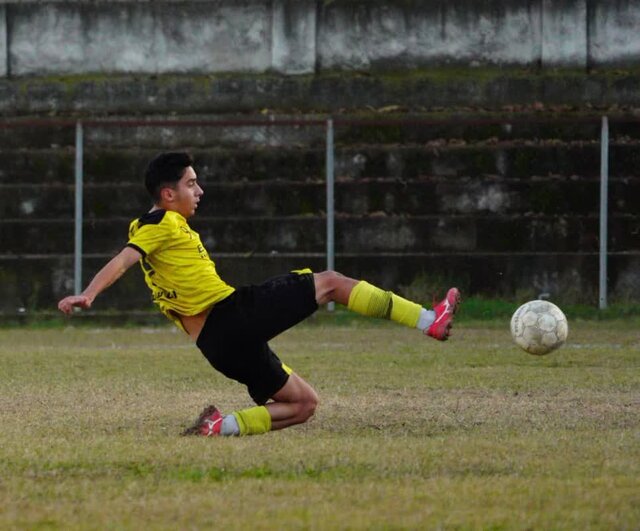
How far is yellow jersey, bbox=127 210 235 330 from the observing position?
299 inches

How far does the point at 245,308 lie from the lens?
750cm

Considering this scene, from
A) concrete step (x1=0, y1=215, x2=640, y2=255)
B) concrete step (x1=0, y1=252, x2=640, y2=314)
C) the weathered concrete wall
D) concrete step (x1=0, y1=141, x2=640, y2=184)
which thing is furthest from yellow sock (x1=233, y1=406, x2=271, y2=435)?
the weathered concrete wall

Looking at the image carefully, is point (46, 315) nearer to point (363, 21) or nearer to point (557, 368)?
point (363, 21)

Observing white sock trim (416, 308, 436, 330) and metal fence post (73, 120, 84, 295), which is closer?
white sock trim (416, 308, 436, 330)

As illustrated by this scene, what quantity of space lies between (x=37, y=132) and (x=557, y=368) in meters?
9.05

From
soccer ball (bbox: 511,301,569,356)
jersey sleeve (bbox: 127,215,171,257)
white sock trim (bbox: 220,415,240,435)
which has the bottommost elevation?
white sock trim (bbox: 220,415,240,435)

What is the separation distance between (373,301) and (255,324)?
561 mm

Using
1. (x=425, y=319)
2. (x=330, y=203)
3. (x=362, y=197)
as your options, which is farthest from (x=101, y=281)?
(x=362, y=197)

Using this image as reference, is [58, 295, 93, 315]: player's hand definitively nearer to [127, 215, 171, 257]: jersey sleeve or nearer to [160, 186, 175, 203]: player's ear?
[127, 215, 171, 257]: jersey sleeve

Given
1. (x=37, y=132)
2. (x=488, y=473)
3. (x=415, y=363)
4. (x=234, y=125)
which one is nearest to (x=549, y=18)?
(x=234, y=125)

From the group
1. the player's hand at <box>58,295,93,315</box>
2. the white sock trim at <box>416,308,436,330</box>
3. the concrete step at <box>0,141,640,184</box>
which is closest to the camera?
the player's hand at <box>58,295,93,315</box>

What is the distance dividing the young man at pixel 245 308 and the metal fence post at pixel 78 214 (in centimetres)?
1033

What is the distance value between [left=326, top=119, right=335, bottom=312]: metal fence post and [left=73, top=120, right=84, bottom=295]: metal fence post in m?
2.76

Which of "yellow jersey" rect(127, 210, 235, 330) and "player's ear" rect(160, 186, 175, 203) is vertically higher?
"player's ear" rect(160, 186, 175, 203)
